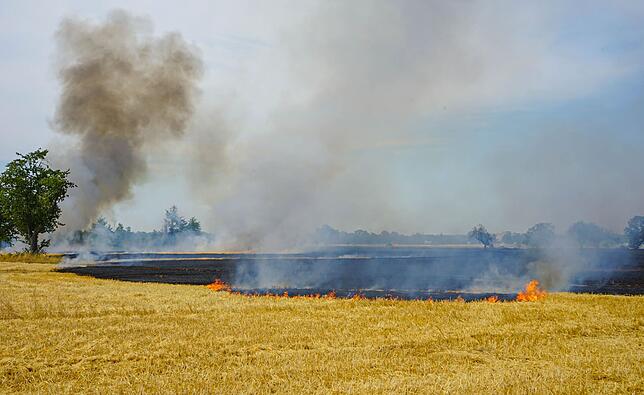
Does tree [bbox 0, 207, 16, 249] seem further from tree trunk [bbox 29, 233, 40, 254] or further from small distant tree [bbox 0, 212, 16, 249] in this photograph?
tree trunk [bbox 29, 233, 40, 254]

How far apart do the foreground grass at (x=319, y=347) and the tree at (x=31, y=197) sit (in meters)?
68.8

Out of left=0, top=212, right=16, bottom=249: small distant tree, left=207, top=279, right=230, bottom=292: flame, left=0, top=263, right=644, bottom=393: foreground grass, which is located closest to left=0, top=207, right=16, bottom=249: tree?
left=0, top=212, right=16, bottom=249: small distant tree

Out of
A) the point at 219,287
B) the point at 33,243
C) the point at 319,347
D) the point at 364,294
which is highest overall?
the point at 33,243

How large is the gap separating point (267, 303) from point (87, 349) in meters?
13.9

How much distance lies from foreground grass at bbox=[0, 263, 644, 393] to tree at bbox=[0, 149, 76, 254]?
226ft

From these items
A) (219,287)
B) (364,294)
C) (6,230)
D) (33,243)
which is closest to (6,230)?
(6,230)

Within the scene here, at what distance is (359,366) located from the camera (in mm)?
16844

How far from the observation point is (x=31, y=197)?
9344 centimetres

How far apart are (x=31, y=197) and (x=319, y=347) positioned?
88620 millimetres

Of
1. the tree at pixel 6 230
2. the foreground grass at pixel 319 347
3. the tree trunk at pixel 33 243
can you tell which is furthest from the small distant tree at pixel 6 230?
the foreground grass at pixel 319 347

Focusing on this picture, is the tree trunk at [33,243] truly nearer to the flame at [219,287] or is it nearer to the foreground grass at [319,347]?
the flame at [219,287]

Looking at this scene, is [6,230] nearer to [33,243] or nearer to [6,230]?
[6,230]

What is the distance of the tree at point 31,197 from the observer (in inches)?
3634

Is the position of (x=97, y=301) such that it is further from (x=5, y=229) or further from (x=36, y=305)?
(x=5, y=229)
